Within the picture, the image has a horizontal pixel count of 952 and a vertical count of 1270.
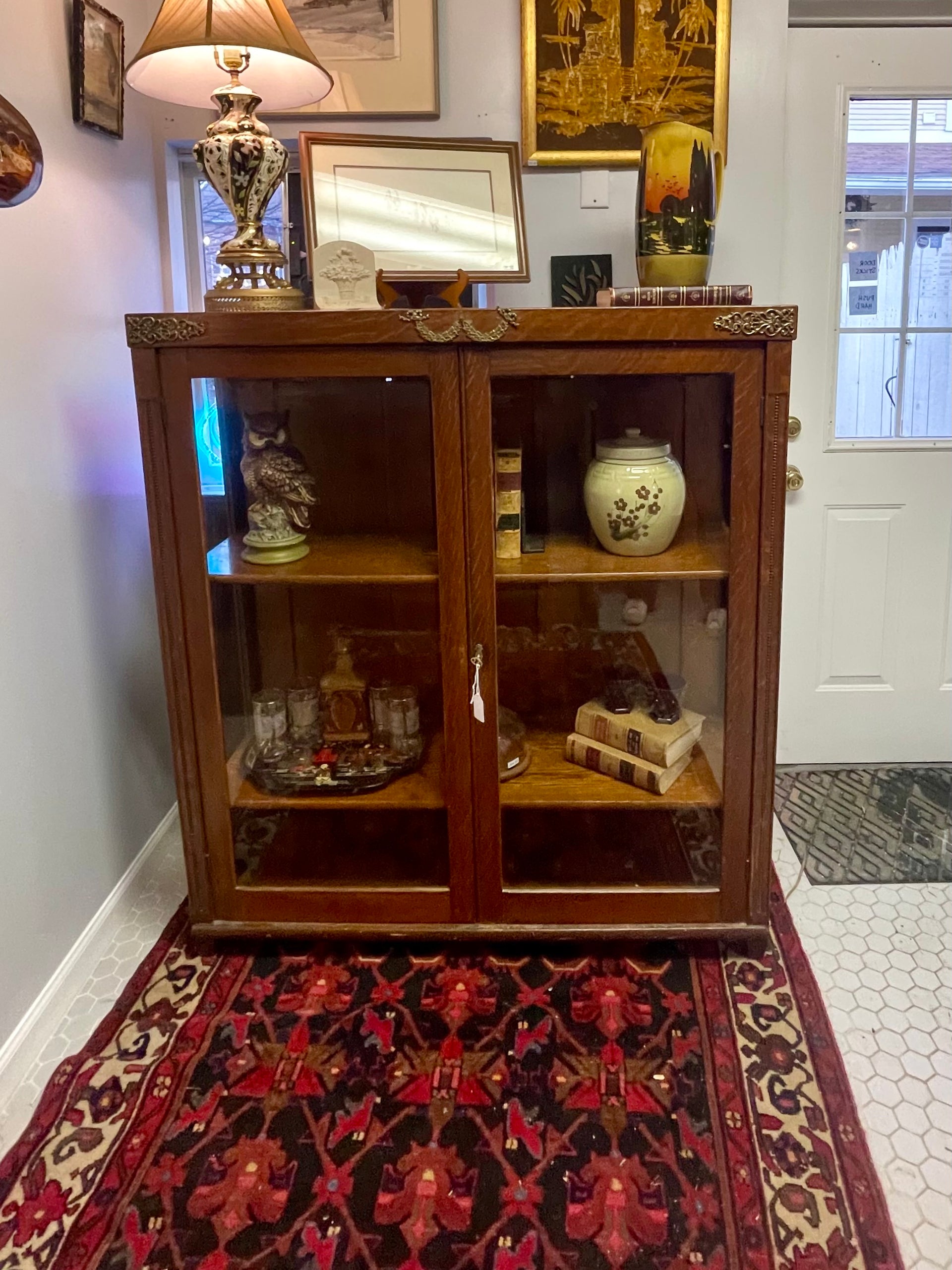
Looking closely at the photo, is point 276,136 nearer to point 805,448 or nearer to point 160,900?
point 805,448

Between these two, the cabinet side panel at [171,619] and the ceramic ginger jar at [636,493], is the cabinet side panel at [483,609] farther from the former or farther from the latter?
the cabinet side panel at [171,619]

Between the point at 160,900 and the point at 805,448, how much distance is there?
1715 millimetres

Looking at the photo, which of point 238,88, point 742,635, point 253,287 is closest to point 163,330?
point 253,287

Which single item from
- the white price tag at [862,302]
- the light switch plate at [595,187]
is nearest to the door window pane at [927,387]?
the white price tag at [862,302]

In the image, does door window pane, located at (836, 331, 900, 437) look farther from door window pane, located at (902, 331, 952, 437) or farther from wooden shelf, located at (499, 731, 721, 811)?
wooden shelf, located at (499, 731, 721, 811)

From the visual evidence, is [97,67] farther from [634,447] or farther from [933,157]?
[933,157]

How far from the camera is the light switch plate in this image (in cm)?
196

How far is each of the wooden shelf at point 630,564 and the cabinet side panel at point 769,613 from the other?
0.24 feet

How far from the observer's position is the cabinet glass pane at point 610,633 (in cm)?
154

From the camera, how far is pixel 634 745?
1.71 meters

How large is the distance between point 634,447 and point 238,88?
2.79ft

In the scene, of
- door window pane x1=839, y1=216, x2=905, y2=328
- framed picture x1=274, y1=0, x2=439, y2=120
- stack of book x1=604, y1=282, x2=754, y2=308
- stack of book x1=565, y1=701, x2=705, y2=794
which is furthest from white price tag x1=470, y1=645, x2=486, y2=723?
door window pane x1=839, y1=216, x2=905, y2=328

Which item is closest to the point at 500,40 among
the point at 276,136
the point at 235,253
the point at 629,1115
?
the point at 276,136

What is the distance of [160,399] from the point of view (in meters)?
1.50
